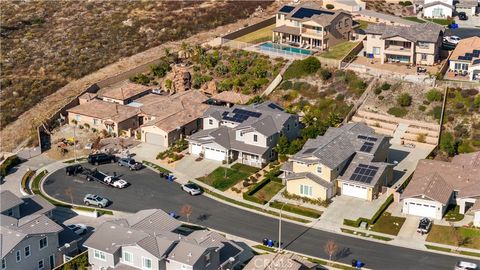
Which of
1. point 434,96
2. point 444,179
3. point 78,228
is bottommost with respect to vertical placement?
point 78,228

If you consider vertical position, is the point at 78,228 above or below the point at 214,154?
below

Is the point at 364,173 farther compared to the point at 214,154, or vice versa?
the point at 214,154

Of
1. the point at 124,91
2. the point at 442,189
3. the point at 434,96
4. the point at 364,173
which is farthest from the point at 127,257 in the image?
the point at 434,96

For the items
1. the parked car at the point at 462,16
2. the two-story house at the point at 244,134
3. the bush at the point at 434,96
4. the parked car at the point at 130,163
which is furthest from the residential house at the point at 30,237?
the parked car at the point at 462,16

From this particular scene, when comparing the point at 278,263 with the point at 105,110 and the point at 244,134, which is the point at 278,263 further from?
the point at 105,110

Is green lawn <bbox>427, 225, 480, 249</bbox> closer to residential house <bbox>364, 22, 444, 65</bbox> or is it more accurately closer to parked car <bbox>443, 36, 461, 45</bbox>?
residential house <bbox>364, 22, 444, 65</bbox>

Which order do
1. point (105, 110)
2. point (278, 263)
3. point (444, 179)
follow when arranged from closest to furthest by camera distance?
point (278, 263) → point (444, 179) → point (105, 110)

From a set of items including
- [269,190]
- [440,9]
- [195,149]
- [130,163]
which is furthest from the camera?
[440,9]
